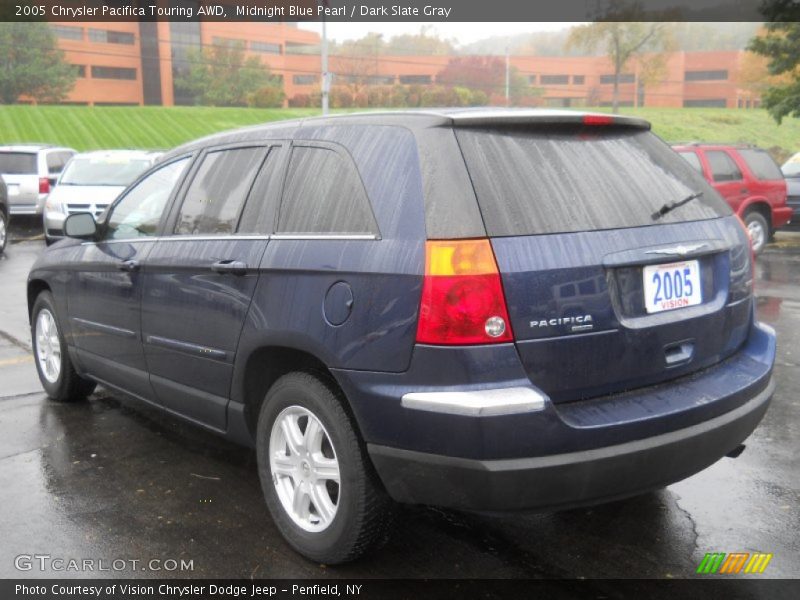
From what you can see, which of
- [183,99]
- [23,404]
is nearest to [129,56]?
[183,99]

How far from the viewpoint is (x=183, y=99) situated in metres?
95.4

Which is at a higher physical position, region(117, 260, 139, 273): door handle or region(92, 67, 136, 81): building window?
region(92, 67, 136, 81): building window

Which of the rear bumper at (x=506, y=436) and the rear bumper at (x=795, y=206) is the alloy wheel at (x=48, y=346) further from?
the rear bumper at (x=795, y=206)

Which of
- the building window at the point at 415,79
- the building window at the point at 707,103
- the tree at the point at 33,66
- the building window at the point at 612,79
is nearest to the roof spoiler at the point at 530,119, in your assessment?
the tree at the point at 33,66

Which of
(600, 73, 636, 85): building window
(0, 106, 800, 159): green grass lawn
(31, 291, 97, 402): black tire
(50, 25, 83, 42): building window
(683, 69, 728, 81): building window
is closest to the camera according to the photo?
(31, 291, 97, 402): black tire

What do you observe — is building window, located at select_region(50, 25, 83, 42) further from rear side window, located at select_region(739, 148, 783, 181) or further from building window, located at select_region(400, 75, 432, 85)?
rear side window, located at select_region(739, 148, 783, 181)

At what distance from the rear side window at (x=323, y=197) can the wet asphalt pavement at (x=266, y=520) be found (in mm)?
1360

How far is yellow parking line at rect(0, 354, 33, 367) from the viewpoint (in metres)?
6.61

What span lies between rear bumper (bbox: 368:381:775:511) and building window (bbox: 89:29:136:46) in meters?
96.5

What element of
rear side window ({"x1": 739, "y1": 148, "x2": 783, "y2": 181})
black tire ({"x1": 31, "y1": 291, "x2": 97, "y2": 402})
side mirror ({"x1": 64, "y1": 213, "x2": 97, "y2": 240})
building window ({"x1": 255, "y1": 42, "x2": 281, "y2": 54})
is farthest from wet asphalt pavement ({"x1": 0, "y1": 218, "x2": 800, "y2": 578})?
building window ({"x1": 255, "y1": 42, "x2": 281, "y2": 54})

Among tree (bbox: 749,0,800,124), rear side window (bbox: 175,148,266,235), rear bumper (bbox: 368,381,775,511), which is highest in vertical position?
tree (bbox: 749,0,800,124)

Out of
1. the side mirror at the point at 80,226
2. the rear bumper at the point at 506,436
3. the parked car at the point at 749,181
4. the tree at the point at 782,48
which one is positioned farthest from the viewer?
the tree at the point at 782,48

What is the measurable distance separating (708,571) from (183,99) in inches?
3916

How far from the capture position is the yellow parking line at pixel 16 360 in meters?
6.61
